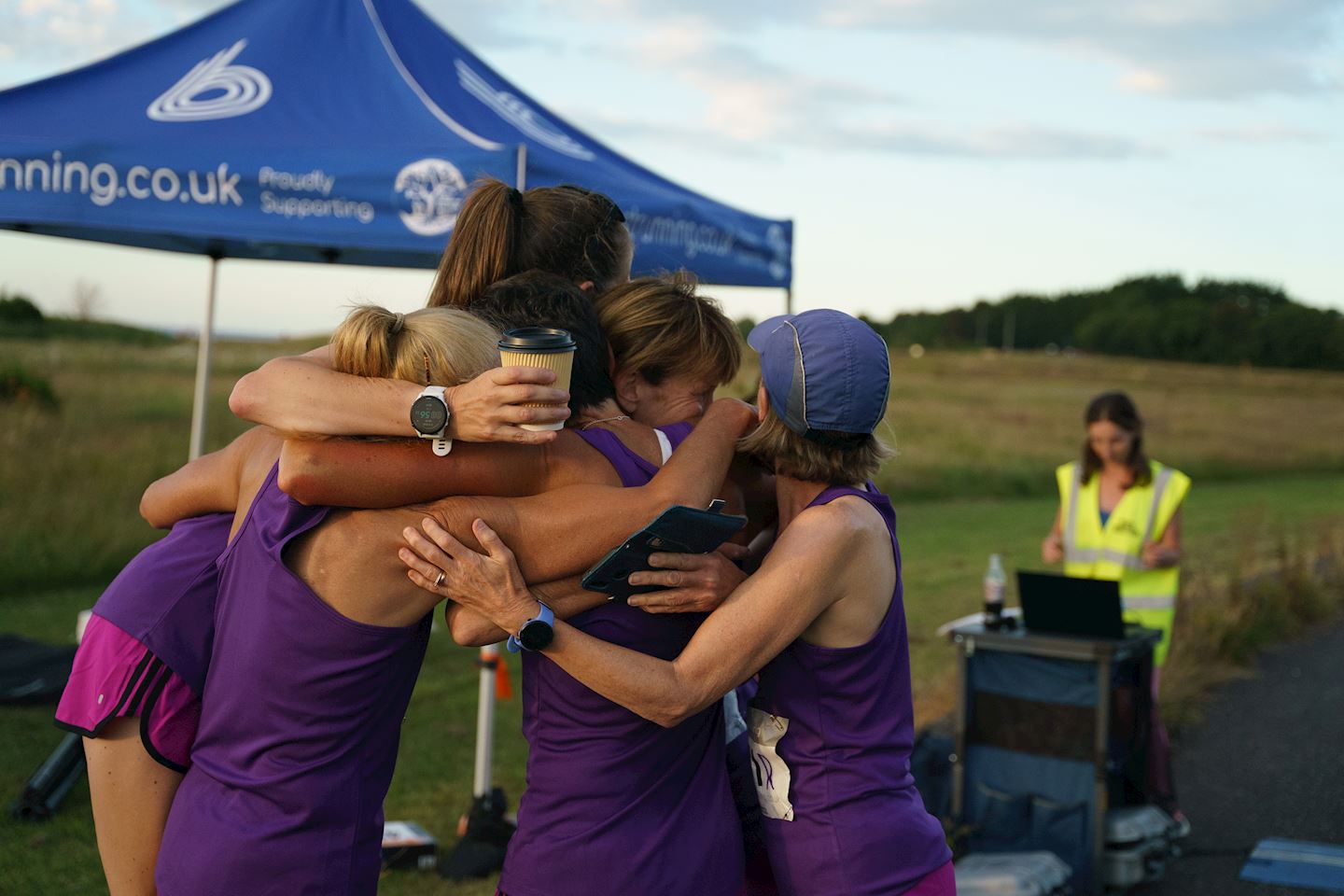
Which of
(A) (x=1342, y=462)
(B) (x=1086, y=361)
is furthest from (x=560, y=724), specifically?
(B) (x=1086, y=361)

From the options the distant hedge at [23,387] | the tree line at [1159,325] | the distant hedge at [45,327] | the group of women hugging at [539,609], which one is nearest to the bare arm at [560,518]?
the group of women hugging at [539,609]

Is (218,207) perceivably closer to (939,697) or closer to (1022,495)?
(939,697)

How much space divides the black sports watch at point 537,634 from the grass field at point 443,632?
1.36 metres

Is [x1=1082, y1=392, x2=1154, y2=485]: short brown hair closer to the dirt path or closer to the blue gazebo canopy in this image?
→ the dirt path

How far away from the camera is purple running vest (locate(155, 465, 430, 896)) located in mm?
1917

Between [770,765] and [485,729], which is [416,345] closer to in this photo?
[770,765]

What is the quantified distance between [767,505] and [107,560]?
365 inches

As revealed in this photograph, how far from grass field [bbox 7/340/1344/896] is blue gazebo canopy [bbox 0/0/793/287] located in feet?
4.08

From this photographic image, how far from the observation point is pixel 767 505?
8.18 ft

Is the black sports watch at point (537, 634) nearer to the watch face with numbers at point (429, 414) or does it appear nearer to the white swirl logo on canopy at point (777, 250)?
the watch face with numbers at point (429, 414)

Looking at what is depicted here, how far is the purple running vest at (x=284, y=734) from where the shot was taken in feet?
6.29

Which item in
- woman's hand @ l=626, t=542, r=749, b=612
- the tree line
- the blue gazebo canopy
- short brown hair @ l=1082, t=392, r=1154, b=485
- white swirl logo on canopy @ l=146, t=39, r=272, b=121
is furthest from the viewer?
the tree line

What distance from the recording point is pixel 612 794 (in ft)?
6.61

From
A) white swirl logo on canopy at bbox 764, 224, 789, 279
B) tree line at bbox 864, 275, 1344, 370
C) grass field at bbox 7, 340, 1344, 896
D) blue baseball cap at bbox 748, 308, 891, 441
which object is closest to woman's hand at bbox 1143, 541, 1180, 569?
grass field at bbox 7, 340, 1344, 896
